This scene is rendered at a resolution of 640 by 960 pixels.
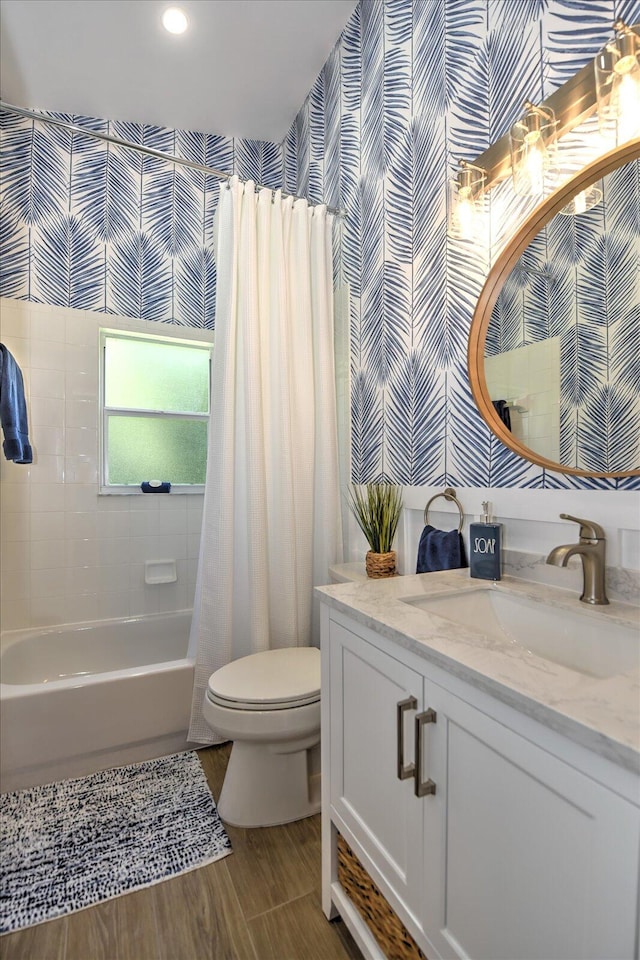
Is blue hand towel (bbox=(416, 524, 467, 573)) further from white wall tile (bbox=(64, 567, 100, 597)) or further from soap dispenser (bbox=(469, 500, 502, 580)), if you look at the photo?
white wall tile (bbox=(64, 567, 100, 597))

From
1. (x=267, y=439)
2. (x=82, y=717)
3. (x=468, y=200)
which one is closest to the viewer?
(x=468, y=200)

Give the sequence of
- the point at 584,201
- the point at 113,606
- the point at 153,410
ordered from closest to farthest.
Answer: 1. the point at 584,201
2. the point at 113,606
3. the point at 153,410

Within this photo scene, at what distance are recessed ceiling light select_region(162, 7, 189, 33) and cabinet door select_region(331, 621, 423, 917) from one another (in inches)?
99.1

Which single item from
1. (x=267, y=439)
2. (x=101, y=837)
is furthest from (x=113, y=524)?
(x=101, y=837)

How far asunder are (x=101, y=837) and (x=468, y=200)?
2255 mm

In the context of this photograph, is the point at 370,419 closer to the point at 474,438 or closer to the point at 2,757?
the point at 474,438

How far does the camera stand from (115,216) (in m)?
2.53

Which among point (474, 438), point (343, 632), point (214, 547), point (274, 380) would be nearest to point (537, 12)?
point (474, 438)

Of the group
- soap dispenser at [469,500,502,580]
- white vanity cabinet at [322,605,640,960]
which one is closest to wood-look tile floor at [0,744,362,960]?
white vanity cabinet at [322,605,640,960]

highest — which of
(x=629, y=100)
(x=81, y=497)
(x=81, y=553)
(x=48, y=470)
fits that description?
(x=629, y=100)

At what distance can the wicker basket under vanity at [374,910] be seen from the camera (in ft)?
2.94

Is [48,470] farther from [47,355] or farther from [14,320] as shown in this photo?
[14,320]

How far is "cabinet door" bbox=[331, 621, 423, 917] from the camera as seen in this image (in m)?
0.84

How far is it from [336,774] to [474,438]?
97cm
